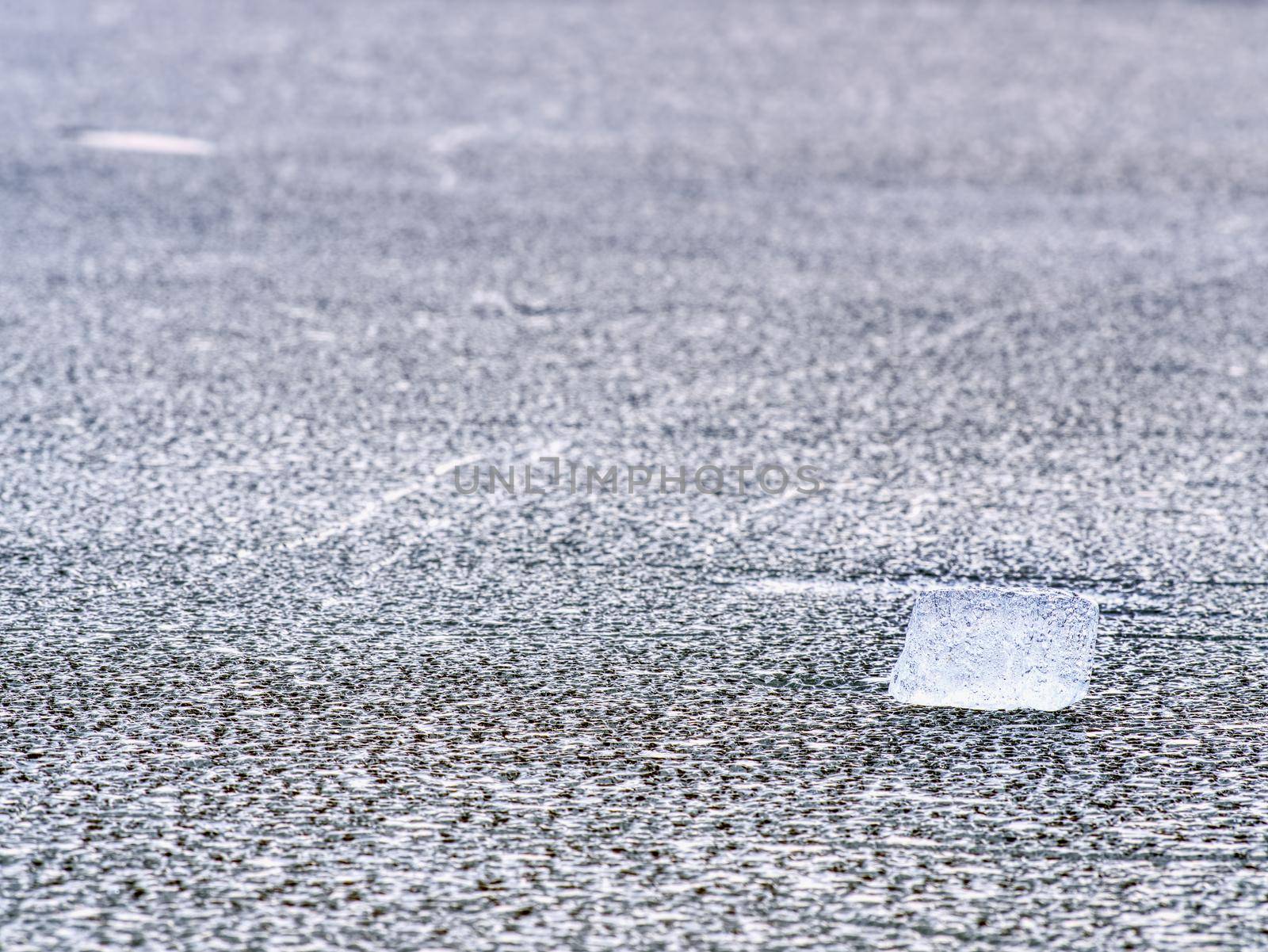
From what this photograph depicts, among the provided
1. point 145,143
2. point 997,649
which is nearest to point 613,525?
point 997,649

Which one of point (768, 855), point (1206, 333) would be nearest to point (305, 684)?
point (768, 855)

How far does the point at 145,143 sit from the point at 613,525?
116 inches

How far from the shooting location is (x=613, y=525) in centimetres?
238

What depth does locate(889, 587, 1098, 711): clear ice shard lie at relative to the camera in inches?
74.4

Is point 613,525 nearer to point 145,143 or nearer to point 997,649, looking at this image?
point 997,649

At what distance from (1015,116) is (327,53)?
2632 millimetres

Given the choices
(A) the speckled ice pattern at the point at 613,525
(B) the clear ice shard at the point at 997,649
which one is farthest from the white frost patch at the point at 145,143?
(B) the clear ice shard at the point at 997,649

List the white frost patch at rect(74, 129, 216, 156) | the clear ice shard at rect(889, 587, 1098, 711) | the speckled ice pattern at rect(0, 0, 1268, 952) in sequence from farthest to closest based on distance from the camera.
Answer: the white frost patch at rect(74, 129, 216, 156), the clear ice shard at rect(889, 587, 1098, 711), the speckled ice pattern at rect(0, 0, 1268, 952)

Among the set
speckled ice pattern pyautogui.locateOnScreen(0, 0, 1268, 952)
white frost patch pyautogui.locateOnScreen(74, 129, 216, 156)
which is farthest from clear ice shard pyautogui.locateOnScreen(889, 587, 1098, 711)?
white frost patch pyautogui.locateOnScreen(74, 129, 216, 156)

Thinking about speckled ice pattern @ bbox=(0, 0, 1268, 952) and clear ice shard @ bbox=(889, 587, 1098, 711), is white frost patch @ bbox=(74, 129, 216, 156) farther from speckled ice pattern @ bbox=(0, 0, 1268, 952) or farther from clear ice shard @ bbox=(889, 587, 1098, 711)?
clear ice shard @ bbox=(889, 587, 1098, 711)

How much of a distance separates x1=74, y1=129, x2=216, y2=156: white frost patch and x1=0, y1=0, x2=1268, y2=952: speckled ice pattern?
17 millimetres

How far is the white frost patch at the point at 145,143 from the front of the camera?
463 cm

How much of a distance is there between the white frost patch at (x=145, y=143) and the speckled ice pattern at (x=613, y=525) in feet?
0.06

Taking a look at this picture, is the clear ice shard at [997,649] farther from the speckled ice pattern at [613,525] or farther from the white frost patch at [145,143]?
the white frost patch at [145,143]
